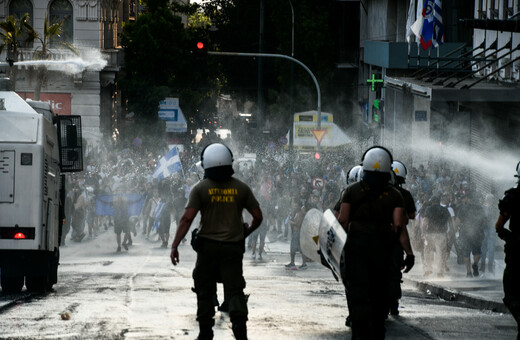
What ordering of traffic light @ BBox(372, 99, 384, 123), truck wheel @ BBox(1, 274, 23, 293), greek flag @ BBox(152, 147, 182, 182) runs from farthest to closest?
traffic light @ BBox(372, 99, 384, 123)
greek flag @ BBox(152, 147, 182, 182)
truck wheel @ BBox(1, 274, 23, 293)

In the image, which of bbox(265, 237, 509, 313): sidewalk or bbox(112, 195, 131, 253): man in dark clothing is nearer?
bbox(265, 237, 509, 313): sidewalk

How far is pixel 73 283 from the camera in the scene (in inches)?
616

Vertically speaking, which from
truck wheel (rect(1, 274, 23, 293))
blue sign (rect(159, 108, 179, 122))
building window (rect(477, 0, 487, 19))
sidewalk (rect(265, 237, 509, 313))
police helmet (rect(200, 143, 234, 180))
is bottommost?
sidewalk (rect(265, 237, 509, 313))

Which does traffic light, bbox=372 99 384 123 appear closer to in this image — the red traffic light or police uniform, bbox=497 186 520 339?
the red traffic light

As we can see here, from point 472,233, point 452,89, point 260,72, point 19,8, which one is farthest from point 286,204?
point 19,8

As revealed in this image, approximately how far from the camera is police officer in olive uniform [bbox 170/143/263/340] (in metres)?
8.02

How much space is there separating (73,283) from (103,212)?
37.3 feet

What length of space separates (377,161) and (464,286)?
8.41 m

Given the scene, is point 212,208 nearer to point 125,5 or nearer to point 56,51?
point 56,51

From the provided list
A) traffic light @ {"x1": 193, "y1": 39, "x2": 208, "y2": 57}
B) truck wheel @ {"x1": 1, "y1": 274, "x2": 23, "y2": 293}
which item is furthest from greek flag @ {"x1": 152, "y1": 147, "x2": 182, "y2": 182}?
truck wheel @ {"x1": 1, "y1": 274, "x2": 23, "y2": 293}

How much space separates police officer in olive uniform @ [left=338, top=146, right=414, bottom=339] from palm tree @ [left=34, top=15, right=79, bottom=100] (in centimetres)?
3926


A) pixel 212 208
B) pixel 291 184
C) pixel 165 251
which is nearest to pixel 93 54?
pixel 291 184

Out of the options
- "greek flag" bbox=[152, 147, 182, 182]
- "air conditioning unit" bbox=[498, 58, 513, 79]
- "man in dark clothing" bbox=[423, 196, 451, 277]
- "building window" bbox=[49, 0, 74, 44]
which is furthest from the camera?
"building window" bbox=[49, 0, 74, 44]

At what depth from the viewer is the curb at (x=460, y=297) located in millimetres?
13211
